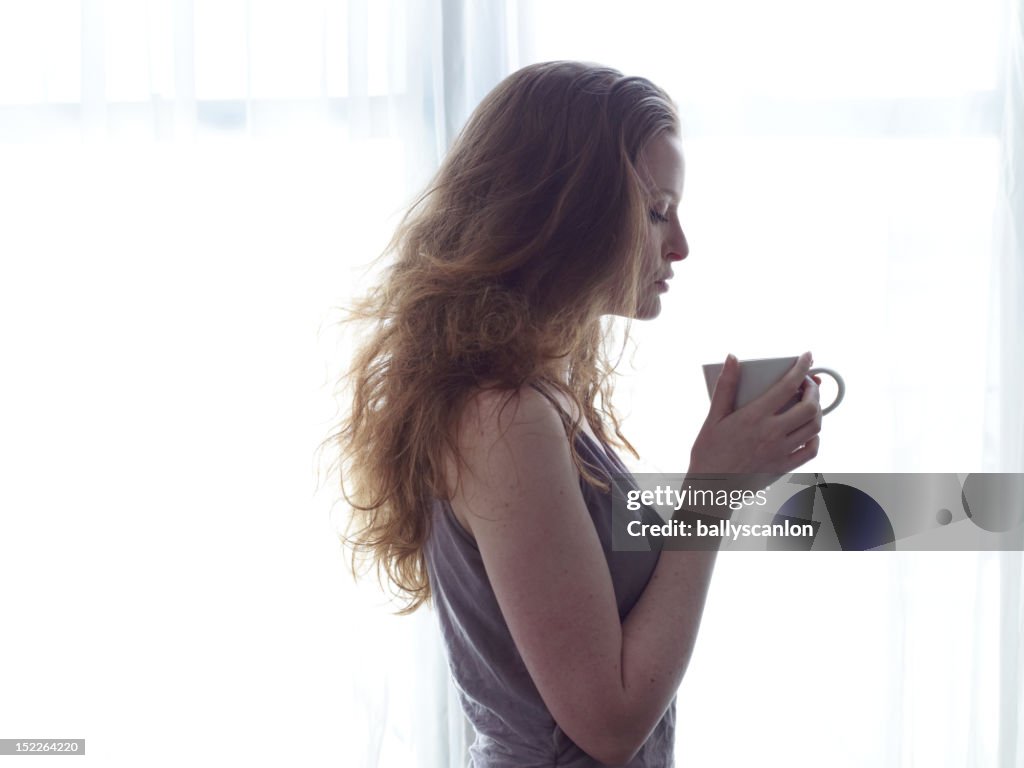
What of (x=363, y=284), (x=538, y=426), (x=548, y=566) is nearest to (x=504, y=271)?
(x=538, y=426)

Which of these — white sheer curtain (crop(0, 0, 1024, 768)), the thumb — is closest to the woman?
the thumb

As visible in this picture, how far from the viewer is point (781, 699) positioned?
1.33 metres

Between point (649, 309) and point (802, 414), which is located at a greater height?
point (649, 309)

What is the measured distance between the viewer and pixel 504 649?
747 millimetres

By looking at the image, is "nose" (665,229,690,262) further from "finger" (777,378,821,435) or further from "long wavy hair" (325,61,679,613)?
"finger" (777,378,821,435)

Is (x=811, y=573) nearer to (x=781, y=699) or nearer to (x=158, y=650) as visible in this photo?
(x=781, y=699)

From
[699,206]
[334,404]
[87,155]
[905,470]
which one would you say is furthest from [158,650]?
[905,470]

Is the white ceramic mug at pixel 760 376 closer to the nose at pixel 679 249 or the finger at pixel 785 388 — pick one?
the finger at pixel 785 388

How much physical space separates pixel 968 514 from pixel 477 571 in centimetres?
103

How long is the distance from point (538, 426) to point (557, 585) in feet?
0.41

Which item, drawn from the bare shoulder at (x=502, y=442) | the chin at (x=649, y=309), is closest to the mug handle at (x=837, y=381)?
the chin at (x=649, y=309)

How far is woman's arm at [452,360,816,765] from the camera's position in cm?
65

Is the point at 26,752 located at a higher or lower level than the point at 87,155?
lower

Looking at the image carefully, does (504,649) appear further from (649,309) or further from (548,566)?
(649,309)
